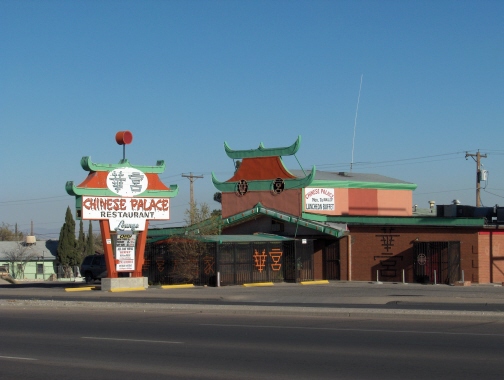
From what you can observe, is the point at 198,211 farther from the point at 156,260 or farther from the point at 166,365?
the point at 166,365

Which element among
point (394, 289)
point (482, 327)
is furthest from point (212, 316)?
point (394, 289)

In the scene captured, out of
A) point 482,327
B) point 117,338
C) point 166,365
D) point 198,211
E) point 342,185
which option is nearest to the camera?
point 166,365

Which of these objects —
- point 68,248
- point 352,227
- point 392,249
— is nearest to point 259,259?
point 352,227

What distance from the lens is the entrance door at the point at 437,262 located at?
120 feet

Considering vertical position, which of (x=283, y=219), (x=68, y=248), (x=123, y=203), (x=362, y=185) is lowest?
(x=68, y=248)

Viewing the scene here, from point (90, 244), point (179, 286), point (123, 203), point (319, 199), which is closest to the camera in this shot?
point (123, 203)

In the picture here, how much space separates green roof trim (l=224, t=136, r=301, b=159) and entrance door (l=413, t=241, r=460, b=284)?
30.7 feet

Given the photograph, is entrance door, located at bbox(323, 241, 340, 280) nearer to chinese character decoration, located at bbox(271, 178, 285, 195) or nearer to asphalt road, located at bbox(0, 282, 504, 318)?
asphalt road, located at bbox(0, 282, 504, 318)

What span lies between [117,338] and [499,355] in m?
7.87

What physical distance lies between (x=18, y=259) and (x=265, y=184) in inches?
1442

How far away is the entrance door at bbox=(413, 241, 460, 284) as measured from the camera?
36.6 metres

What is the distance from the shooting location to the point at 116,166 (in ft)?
111

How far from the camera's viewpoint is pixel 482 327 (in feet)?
56.4

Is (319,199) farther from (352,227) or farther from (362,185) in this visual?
(352,227)
